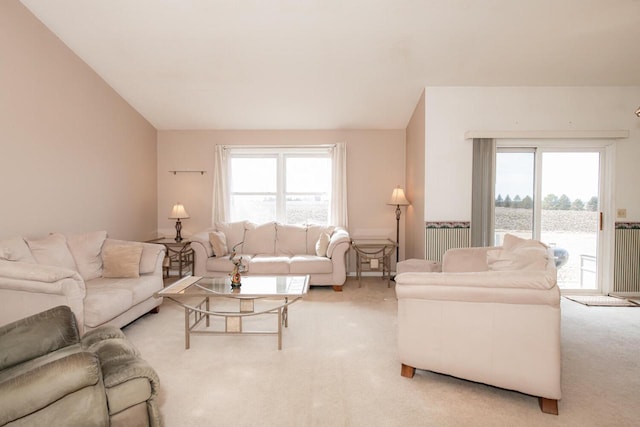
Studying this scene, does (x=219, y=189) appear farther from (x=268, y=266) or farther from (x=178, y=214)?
(x=268, y=266)

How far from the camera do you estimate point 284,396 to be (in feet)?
7.17

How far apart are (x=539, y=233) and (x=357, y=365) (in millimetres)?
3516

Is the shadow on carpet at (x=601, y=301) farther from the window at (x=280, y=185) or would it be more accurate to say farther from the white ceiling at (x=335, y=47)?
the window at (x=280, y=185)

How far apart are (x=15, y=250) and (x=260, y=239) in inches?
118

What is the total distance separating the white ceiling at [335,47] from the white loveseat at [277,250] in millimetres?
1847

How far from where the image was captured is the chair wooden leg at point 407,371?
7.87 feet

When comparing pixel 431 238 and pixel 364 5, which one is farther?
pixel 431 238

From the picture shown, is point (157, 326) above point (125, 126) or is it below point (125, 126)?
below

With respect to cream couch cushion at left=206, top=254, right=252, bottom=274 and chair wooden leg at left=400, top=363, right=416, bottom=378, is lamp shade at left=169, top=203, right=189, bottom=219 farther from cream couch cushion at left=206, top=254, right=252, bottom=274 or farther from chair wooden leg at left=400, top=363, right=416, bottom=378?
chair wooden leg at left=400, top=363, right=416, bottom=378

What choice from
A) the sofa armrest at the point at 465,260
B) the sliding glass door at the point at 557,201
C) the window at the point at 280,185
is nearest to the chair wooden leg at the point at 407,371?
the sofa armrest at the point at 465,260

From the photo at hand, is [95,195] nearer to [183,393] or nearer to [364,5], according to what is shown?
[183,393]

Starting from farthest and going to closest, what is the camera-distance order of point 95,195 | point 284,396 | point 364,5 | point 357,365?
1. point 95,195
2. point 364,5
3. point 357,365
4. point 284,396

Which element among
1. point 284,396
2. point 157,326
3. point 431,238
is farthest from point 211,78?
point 284,396

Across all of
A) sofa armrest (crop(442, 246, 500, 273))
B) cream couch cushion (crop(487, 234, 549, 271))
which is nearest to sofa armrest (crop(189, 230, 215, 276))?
sofa armrest (crop(442, 246, 500, 273))
